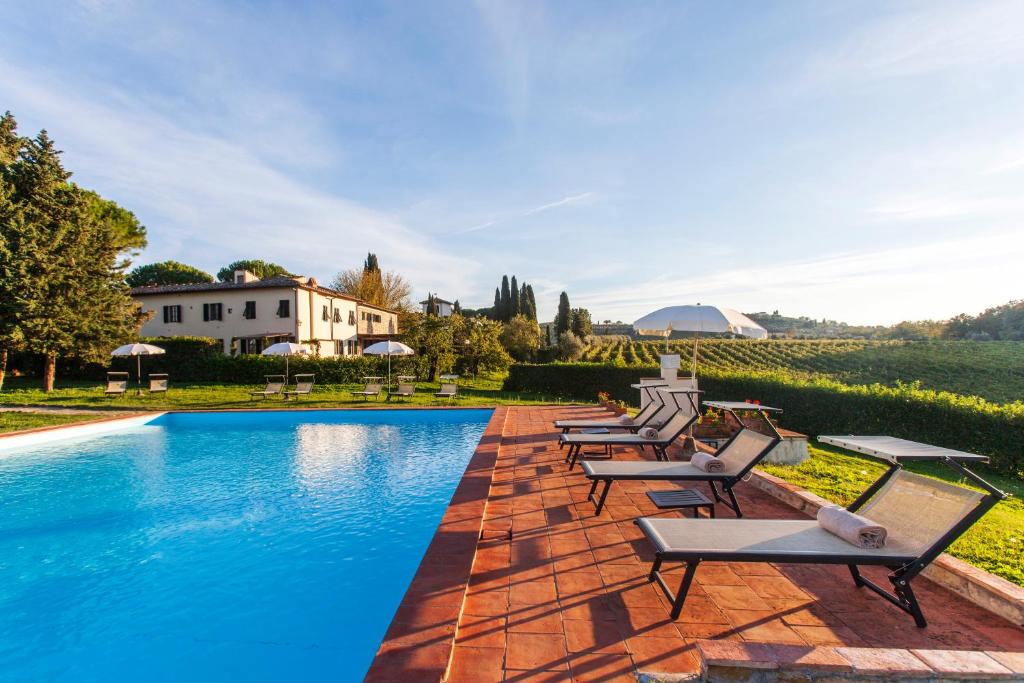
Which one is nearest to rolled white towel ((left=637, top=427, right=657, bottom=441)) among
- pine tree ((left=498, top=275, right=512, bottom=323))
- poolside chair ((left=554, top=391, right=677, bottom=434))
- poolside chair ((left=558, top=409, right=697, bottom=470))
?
poolside chair ((left=558, top=409, right=697, bottom=470))

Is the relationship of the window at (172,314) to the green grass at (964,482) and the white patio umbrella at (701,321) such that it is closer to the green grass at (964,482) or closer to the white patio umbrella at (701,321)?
the white patio umbrella at (701,321)

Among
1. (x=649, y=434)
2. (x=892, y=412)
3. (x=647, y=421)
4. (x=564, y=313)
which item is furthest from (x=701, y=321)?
(x=564, y=313)

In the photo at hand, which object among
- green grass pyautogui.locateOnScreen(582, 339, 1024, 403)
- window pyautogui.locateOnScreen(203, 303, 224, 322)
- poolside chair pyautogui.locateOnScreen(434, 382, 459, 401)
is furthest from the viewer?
green grass pyautogui.locateOnScreen(582, 339, 1024, 403)

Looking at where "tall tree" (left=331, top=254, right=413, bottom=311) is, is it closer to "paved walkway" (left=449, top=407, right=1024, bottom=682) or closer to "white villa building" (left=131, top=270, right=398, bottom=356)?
"white villa building" (left=131, top=270, right=398, bottom=356)

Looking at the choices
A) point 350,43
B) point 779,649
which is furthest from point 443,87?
point 779,649

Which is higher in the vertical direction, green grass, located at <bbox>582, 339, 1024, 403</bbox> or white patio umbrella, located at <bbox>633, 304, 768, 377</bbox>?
white patio umbrella, located at <bbox>633, 304, 768, 377</bbox>

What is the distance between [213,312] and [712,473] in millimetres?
31150

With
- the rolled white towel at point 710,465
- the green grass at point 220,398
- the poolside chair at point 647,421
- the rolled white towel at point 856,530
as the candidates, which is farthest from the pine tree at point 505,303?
the rolled white towel at point 856,530

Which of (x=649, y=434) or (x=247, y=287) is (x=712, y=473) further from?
(x=247, y=287)

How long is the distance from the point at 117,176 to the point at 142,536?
40.3ft

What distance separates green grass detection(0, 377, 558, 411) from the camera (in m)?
17.1

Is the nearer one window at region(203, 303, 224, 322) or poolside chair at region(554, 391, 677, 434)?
poolside chair at region(554, 391, 677, 434)

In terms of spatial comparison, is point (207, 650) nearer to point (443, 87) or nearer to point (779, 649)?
point (779, 649)

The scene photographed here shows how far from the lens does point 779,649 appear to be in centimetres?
232
